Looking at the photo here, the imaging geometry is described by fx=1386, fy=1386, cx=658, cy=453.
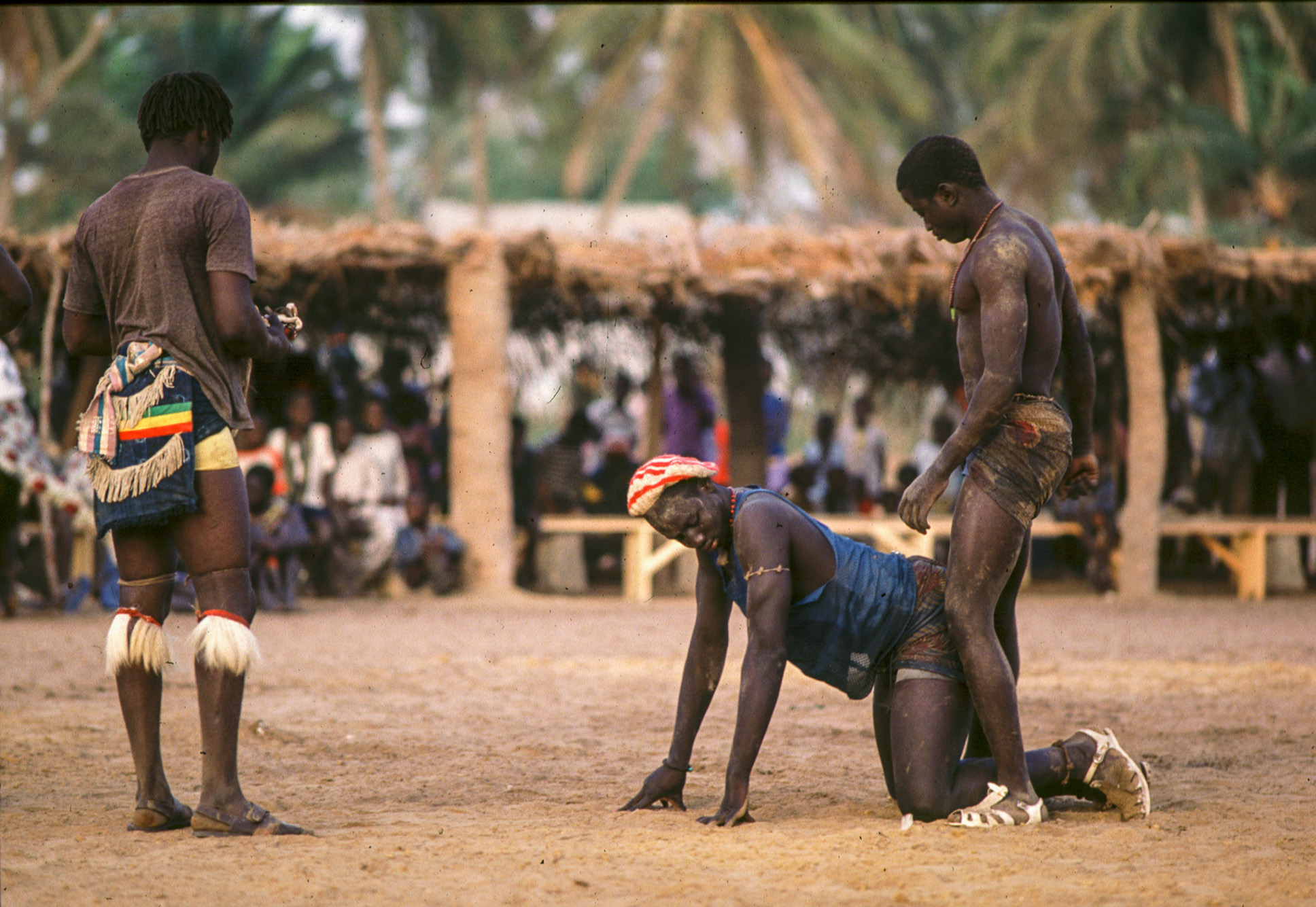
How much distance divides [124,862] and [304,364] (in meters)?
9.82

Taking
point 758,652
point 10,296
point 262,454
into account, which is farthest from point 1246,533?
point 10,296

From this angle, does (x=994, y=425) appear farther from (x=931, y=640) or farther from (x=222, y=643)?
(x=222, y=643)

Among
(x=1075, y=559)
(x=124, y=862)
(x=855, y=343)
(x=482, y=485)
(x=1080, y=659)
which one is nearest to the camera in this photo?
(x=124, y=862)

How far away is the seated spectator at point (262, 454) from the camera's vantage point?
1007cm

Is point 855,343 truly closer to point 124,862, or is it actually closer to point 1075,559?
point 1075,559

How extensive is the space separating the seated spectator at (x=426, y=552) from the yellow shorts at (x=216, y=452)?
7.45 metres

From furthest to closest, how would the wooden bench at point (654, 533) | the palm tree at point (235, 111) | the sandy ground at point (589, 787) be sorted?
1. the palm tree at point (235, 111)
2. the wooden bench at point (654, 533)
3. the sandy ground at point (589, 787)

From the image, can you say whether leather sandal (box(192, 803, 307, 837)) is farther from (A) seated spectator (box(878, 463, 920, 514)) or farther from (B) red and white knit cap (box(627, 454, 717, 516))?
(A) seated spectator (box(878, 463, 920, 514))

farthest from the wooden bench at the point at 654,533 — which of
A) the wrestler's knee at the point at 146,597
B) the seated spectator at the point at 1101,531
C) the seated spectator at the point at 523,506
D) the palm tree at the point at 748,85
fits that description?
the palm tree at the point at 748,85

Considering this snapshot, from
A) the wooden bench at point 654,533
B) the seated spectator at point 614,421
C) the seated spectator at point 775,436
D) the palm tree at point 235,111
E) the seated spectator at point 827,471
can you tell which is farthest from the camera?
the palm tree at point 235,111

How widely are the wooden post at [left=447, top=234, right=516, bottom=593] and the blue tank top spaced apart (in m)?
7.33

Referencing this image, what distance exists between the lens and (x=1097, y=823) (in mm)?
3600

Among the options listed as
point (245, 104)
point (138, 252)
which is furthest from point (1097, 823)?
point (245, 104)

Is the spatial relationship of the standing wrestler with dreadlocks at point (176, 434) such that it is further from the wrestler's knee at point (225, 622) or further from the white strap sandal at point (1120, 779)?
the white strap sandal at point (1120, 779)
